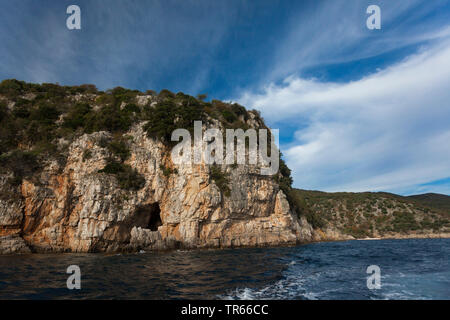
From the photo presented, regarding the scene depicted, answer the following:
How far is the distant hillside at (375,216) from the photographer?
200ft

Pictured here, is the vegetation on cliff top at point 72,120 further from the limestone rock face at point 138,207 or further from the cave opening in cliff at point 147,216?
the cave opening in cliff at point 147,216

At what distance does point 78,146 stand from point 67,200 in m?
Answer: 6.51

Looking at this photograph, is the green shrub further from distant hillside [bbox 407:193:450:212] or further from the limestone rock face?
distant hillside [bbox 407:193:450:212]

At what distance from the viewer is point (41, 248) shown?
74.5 feet

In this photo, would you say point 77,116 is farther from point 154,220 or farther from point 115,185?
point 154,220

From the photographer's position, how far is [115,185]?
86.6 ft

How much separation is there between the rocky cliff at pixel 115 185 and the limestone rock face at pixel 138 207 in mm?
101

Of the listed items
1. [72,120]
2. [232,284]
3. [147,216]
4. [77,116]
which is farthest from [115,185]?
[232,284]

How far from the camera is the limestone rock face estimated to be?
23.4m

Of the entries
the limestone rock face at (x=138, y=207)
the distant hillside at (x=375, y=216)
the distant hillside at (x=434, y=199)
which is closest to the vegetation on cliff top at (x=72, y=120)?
the limestone rock face at (x=138, y=207)

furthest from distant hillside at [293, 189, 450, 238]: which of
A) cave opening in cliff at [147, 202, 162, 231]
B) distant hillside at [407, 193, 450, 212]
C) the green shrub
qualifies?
the green shrub
